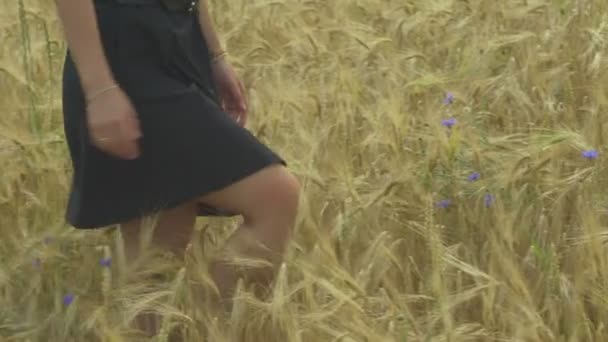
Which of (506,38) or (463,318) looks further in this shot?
(506,38)

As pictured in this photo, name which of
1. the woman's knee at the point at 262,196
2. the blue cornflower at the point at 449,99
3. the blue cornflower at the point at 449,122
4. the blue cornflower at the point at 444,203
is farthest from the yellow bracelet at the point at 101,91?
the blue cornflower at the point at 449,99

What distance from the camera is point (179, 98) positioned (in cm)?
156

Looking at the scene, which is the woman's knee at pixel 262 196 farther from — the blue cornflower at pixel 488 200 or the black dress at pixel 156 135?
the blue cornflower at pixel 488 200

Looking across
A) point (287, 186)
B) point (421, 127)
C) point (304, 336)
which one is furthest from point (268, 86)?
point (304, 336)

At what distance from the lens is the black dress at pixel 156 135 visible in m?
1.56

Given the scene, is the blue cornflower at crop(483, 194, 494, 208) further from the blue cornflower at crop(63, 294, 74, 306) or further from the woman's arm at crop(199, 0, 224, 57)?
the blue cornflower at crop(63, 294, 74, 306)

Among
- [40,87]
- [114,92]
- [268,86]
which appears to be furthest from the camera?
[40,87]

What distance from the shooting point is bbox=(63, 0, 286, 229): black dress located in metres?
1.56

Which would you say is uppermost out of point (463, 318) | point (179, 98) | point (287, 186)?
point (179, 98)

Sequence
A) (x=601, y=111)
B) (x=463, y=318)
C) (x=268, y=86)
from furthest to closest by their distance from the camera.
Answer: (x=268, y=86) < (x=601, y=111) < (x=463, y=318)

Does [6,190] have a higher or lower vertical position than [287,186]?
lower

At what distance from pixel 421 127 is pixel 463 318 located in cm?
68

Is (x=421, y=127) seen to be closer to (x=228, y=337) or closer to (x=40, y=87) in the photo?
(x=228, y=337)

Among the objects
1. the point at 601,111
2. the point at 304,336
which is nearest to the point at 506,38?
the point at 601,111
